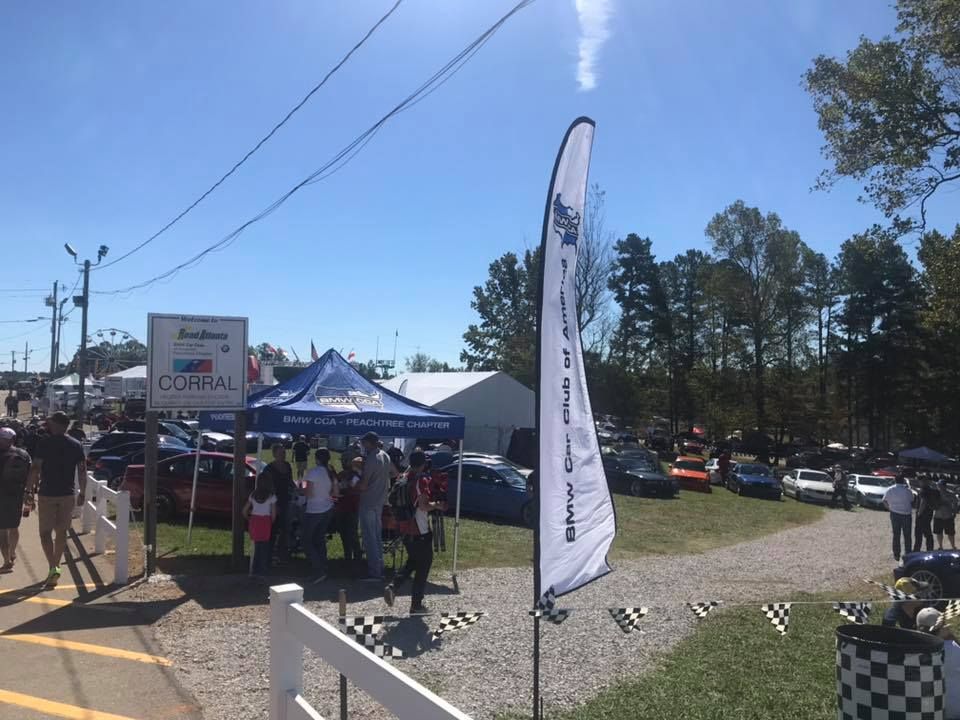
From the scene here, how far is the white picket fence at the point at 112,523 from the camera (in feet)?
29.1

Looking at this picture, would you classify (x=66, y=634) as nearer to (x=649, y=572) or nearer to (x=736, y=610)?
(x=736, y=610)

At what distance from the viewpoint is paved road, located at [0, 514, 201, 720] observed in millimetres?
5078

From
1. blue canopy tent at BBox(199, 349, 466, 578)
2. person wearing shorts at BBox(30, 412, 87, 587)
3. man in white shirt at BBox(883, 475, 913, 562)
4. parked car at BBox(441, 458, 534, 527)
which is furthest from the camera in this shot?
parked car at BBox(441, 458, 534, 527)

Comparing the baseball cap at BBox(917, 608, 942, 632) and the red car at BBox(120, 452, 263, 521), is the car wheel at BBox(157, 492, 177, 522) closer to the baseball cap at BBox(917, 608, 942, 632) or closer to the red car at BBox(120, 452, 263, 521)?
the red car at BBox(120, 452, 263, 521)

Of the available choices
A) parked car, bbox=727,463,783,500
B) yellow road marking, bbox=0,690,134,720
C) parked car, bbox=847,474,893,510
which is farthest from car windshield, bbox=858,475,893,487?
yellow road marking, bbox=0,690,134,720

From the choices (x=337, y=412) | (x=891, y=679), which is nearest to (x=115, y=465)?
(x=337, y=412)

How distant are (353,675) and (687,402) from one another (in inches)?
2571

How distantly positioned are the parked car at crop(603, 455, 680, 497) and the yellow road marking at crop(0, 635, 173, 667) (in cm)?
2017

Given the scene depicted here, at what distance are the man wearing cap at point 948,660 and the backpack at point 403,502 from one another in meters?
4.82

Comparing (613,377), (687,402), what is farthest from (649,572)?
(687,402)

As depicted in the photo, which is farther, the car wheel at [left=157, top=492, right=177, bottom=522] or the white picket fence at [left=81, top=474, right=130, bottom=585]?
the car wheel at [left=157, top=492, right=177, bottom=522]

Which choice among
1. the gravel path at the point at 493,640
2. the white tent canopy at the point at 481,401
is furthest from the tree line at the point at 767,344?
the gravel path at the point at 493,640

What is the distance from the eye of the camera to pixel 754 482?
28.9 metres

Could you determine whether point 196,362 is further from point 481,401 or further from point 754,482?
point 754,482
